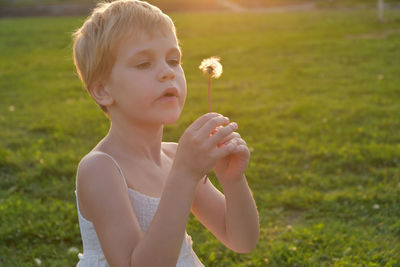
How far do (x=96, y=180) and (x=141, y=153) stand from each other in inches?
10.0

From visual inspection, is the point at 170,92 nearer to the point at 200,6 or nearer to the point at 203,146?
the point at 203,146

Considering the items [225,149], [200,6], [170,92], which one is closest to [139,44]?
[170,92]

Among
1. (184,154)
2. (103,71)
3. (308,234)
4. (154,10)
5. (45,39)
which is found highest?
(154,10)

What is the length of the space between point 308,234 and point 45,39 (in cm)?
1515

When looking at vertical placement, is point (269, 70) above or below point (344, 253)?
below

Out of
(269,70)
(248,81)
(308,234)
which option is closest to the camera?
(308,234)

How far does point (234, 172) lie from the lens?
6.12 ft

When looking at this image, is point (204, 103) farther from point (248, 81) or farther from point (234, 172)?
point (234, 172)

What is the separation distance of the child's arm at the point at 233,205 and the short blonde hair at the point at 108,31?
0.50m

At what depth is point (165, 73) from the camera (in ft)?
5.73

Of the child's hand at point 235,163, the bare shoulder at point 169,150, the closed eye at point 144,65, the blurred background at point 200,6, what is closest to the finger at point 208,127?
the child's hand at point 235,163

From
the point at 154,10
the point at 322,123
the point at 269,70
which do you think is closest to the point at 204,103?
the point at 322,123

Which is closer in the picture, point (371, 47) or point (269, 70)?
point (269, 70)

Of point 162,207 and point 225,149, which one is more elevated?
point 225,149
